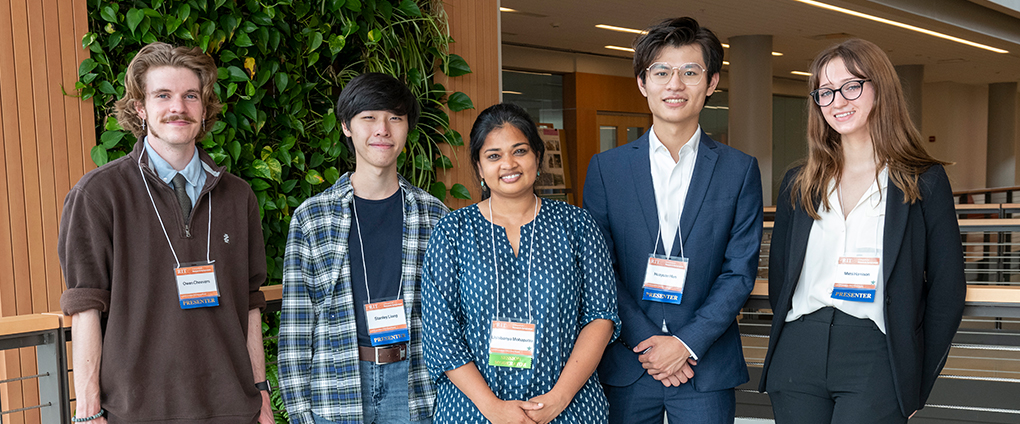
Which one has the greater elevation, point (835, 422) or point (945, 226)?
point (945, 226)

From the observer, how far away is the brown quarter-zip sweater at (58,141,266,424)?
1.64 meters

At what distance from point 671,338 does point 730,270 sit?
0.25 metres

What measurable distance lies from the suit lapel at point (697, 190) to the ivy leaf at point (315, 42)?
5.62 ft

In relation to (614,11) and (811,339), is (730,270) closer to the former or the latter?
(811,339)

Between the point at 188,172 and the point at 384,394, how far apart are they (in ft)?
2.56

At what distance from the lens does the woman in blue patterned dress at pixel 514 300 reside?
1.70 metres

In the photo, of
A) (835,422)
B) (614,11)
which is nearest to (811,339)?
(835,422)

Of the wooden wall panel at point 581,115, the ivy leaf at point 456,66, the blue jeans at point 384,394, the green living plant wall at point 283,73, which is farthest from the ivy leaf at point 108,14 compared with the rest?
the wooden wall panel at point 581,115

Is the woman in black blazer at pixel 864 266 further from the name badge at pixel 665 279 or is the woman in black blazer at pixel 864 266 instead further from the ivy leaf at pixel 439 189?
the ivy leaf at pixel 439 189

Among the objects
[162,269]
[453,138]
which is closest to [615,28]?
[453,138]

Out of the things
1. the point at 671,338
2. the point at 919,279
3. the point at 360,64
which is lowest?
the point at 671,338

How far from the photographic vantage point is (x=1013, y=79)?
16750mm

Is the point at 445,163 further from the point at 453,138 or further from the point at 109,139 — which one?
the point at 109,139

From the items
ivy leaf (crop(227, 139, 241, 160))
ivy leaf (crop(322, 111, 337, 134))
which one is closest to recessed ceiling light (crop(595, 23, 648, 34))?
ivy leaf (crop(322, 111, 337, 134))
